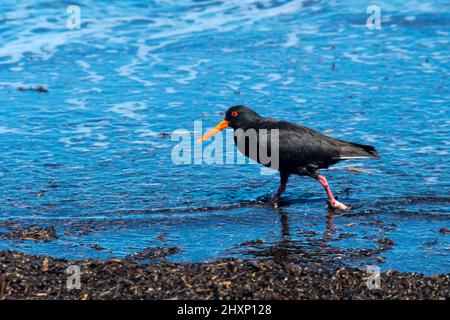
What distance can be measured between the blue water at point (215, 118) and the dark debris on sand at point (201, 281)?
63 centimetres

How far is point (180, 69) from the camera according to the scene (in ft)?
49.2

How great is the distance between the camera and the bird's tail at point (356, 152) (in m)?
9.31

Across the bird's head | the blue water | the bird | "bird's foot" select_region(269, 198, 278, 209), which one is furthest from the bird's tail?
the bird's head

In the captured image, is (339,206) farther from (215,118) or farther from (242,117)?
(215,118)

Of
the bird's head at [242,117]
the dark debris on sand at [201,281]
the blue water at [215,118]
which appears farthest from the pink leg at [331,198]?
the dark debris on sand at [201,281]

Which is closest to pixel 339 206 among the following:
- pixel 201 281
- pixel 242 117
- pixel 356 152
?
pixel 356 152

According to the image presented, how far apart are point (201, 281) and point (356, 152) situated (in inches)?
134

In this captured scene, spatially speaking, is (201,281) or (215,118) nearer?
(201,281)

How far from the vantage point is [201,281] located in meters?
6.63

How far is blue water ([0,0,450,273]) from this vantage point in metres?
8.37

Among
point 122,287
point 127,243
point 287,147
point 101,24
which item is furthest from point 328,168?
point 101,24

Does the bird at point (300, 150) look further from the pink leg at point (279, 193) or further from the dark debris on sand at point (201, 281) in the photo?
the dark debris on sand at point (201, 281)

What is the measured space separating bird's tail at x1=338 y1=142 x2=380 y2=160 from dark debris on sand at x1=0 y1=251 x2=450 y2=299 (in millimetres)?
2459

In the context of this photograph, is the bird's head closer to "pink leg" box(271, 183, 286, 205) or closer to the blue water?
the blue water
